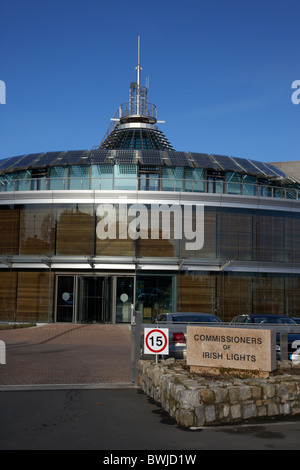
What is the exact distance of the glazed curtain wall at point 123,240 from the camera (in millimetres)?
28969

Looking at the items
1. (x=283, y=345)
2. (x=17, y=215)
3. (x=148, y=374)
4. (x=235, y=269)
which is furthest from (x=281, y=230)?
(x=148, y=374)

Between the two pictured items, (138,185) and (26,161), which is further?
(26,161)

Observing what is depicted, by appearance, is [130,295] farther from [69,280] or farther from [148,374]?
[148,374]

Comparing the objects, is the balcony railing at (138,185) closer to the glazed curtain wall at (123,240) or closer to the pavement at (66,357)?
the glazed curtain wall at (123,240)

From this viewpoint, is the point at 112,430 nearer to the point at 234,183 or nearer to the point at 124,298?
the point at 124,298

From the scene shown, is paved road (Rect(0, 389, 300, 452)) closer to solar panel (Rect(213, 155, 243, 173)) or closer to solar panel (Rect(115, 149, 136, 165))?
solar panel (Rect(115, 149, 136, 165))

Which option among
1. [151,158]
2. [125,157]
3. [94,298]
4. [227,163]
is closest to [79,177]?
[125,157]

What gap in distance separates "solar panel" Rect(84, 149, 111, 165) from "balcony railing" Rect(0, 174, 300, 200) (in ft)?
5.44

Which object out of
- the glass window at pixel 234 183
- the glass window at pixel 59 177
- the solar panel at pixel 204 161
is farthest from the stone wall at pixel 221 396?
the solar panel at pixel 204 161

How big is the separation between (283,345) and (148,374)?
4.01 m

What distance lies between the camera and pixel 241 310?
2908cm

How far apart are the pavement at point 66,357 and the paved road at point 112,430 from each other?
1.94 metres

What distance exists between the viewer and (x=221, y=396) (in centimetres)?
856

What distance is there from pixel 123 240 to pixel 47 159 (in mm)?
8185
